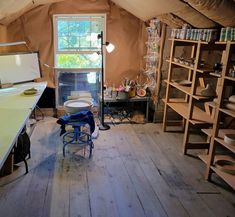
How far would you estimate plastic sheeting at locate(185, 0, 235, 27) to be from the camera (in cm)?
230

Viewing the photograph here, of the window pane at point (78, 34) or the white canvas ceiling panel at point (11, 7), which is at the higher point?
the white canvas ceiling panel at point (11, 7)

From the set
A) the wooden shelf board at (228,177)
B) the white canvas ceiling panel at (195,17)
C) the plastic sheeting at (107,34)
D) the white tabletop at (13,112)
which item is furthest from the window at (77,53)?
the wooden shelf board at (228,177)

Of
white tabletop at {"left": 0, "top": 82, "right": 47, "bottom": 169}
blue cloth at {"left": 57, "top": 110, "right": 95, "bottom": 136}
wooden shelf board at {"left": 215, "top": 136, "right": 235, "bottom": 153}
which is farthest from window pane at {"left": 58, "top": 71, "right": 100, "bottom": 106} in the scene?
wooden shelf board at {"left": 215, "top": 136, "right": 235, "bottom": 153}

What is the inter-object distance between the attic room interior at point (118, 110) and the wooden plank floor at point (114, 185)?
12 millimetres

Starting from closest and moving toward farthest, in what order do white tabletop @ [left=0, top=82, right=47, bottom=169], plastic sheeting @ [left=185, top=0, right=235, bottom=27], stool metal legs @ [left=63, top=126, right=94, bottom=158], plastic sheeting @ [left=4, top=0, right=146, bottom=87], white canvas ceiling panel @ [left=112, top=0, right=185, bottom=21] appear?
white tabletop @ [left=0, top=82, right=47, bottom=169] < plastic sheeting @ [left=185, top=0, right=235, bottom=27] < white canvas ceiling panel @ [left=112, top=0, right=185, bottom=21] < stool metal legs @ [left=63, top=126, right=94, bottom=158] < plastic sheeting @ [left=4, top=0, right=146, bottom=87]

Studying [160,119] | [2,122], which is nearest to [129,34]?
[160,119]

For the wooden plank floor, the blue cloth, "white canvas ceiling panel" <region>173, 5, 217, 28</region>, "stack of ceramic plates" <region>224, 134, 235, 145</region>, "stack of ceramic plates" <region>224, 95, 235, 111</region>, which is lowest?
the wooden plank floor

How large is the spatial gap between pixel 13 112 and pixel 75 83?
7.33ft

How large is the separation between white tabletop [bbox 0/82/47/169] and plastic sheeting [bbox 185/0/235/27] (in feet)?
6.13

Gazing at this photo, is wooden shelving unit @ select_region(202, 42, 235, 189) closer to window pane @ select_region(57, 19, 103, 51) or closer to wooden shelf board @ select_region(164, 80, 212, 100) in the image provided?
wooden shelf board @ select_region(164, 80, 212, 100)

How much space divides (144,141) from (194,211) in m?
1.58

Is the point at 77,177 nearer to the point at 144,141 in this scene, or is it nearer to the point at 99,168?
the point at 99,168

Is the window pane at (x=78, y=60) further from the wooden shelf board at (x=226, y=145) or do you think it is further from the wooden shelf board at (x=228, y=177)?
the wooden shelf board at (x=228, y=177)

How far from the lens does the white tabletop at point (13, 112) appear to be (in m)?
1.87
